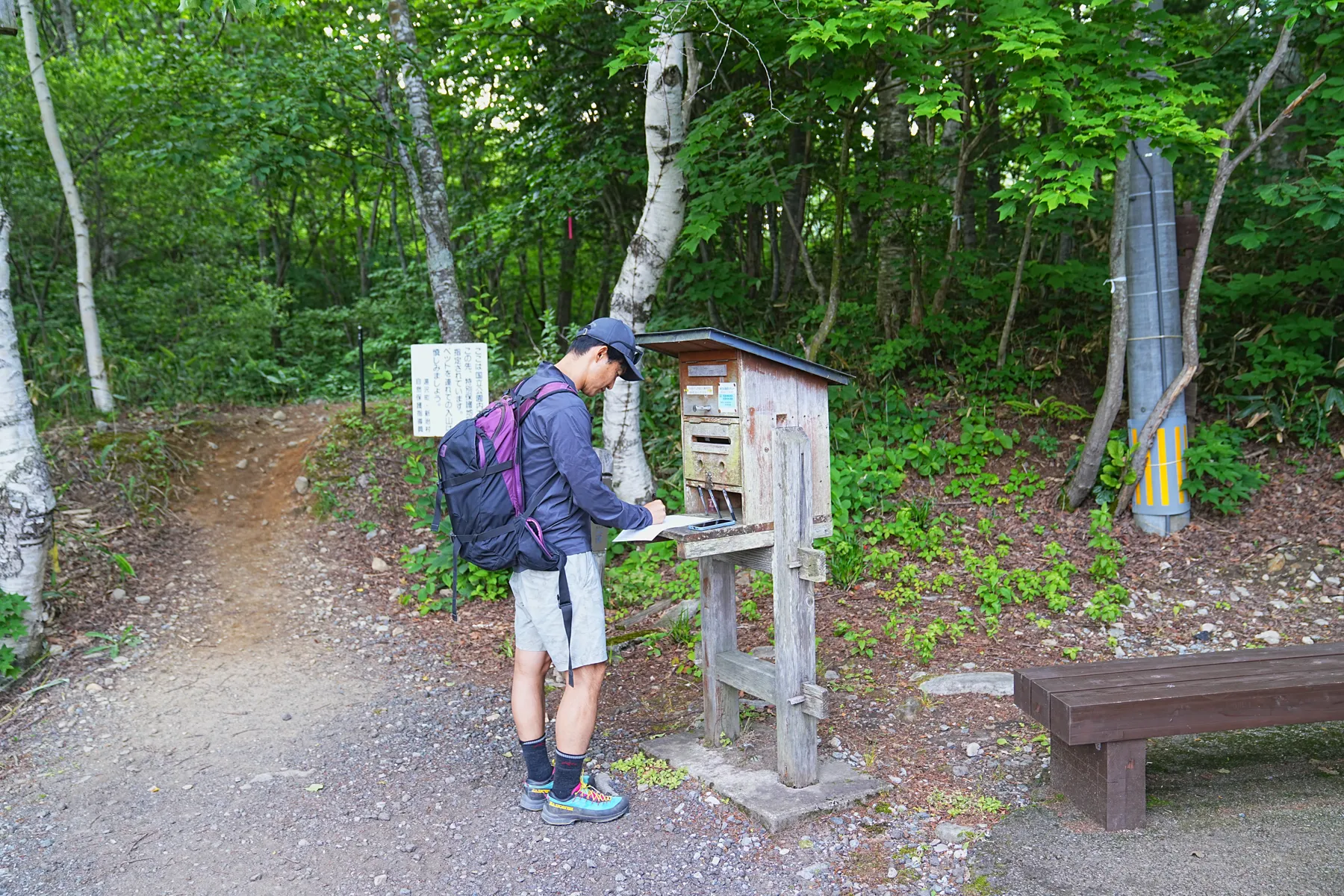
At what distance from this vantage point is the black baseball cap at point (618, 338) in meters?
3.35

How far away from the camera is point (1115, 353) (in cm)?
650

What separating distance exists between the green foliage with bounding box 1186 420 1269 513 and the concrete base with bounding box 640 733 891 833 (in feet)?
14.0

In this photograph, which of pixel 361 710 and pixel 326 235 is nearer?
pixel 361 710

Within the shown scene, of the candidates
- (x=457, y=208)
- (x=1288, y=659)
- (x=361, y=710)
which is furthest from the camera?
(x=457, y=208)

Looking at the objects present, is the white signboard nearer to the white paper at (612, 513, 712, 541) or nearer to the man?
the man

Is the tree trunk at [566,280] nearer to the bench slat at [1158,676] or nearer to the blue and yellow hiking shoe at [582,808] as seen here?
the blue and yellow hiking shoe at [582,808]

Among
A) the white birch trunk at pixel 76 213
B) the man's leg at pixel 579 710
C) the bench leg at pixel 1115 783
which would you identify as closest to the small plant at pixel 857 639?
the bench leg at pixel 1115 783

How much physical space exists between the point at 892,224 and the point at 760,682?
6.07 m

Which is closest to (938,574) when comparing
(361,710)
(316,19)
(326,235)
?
(361,710)

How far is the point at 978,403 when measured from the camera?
7.89m

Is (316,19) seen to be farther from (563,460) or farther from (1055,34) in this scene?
(563,460)

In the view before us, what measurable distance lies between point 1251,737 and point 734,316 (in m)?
6.75

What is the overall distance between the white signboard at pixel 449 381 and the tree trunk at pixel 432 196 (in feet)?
5.91

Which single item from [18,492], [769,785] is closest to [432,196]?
[18,492]
